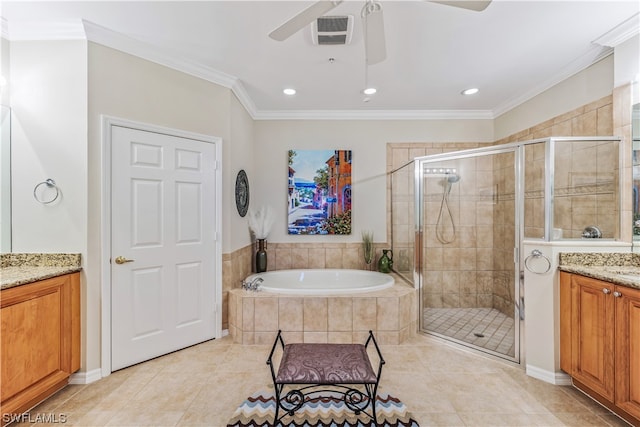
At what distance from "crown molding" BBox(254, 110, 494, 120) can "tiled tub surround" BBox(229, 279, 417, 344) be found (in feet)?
7.61

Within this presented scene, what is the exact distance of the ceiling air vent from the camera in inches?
77.5

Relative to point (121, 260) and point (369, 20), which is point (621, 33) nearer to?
point (369, 20)

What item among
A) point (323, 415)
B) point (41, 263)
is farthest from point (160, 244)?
point (323, 415)

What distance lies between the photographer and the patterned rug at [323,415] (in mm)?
1691

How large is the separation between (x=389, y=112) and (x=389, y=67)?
3.81ft

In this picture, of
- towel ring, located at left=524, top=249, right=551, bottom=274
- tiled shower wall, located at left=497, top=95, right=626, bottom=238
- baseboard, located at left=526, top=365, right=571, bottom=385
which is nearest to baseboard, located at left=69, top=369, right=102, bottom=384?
baseboard, located at left=526, top=365, right=571, bottom=385

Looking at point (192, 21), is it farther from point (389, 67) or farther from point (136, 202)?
point (389, 67)

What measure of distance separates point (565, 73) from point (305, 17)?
270 cm

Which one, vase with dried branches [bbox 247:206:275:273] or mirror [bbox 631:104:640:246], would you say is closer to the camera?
mirror [bbox 631:104:640:246]

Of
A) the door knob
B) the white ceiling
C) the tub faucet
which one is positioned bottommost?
the tub faucet

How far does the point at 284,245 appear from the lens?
3795mm

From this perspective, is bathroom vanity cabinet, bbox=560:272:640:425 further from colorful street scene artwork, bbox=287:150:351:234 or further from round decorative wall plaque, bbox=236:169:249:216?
round decorative wall plaque, bbox=236:169:249:216

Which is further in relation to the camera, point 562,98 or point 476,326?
point 476,326

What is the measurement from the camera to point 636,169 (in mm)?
2119
